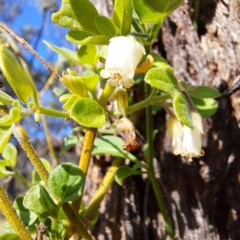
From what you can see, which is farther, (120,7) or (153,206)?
(153,206)

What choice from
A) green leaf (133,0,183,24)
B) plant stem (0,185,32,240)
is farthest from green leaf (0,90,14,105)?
green leaf (133,0,183,24)

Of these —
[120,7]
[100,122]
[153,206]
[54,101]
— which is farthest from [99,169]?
[54,101]

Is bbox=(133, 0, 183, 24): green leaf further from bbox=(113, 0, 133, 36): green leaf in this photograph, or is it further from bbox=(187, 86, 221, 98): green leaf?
bbox=(187, 86, 221, 98): green leaf

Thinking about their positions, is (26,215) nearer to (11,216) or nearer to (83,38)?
(11,216)

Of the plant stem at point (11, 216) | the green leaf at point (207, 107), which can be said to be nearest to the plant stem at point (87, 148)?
the plant stem at point (11, 216)

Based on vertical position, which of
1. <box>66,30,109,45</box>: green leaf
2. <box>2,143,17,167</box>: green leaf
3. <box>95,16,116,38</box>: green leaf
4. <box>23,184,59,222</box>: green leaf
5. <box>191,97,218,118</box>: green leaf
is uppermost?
<box>95,16,116,38</box>: green leaf

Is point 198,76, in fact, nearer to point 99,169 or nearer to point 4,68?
point 99,169
